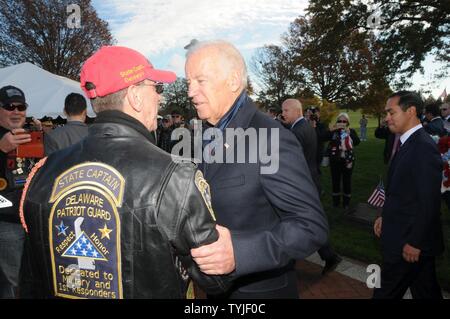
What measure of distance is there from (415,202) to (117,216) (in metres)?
2.69

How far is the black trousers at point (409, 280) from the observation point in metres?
3.02

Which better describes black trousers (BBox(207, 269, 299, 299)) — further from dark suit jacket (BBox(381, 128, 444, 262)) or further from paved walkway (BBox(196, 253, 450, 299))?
paved walkway (BBox(196, 253, 450, 299))

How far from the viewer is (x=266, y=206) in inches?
75.5

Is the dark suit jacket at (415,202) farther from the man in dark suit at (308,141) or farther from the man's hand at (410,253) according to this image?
the man in dark suit at (308,141)

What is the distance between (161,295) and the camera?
4.71 feet

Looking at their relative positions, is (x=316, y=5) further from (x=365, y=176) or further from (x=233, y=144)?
(x=233, y=144)

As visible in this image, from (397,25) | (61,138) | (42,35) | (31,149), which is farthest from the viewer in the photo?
(42,35)

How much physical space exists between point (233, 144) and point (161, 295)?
0.92 m

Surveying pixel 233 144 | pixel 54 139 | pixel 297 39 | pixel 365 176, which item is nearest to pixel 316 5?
pixel 365 176

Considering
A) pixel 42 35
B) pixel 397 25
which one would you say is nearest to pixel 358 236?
pixel 397 25
